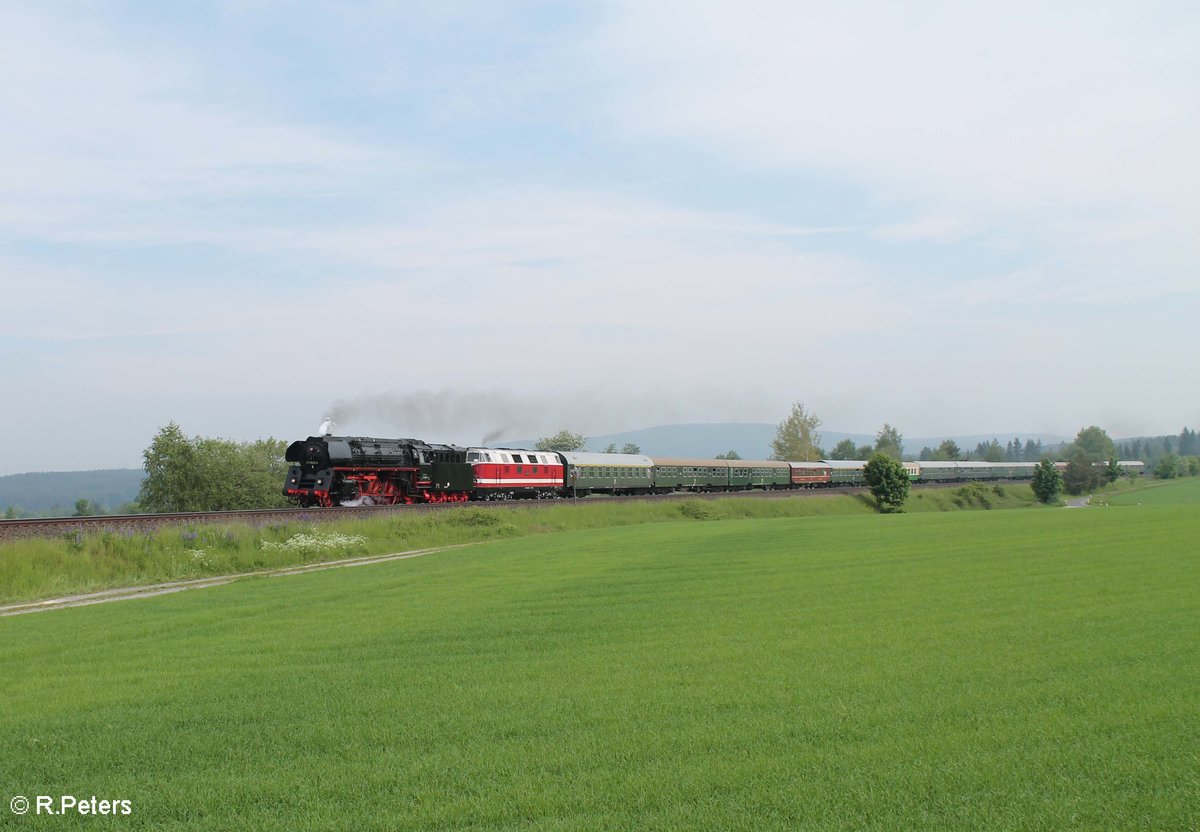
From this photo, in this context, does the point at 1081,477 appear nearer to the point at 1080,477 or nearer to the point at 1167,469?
the point at 1080,477

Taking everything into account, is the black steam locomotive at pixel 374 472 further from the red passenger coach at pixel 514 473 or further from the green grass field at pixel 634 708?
the green grass field at pixel 634 708

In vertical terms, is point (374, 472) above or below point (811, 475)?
above

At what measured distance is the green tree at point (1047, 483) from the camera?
339 feet

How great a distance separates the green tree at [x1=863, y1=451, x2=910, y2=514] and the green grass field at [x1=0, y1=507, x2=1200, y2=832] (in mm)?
62367

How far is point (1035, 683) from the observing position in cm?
980

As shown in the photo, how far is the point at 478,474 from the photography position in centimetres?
5291

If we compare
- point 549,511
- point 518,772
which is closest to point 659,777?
point 518,772

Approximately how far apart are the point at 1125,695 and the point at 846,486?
86150 mm

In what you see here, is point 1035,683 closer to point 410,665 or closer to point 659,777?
point 659,777

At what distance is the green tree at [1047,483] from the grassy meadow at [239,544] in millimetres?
70057

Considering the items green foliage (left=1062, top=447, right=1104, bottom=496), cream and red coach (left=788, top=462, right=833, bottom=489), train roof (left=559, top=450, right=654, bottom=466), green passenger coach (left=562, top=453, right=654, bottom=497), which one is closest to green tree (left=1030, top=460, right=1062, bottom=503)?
green foliage (left=1062, top=447, right=1104, bottom=496)

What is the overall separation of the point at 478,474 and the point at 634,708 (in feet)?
145

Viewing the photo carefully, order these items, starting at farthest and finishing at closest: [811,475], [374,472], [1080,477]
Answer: [1080,477], [811,475], [374,472]

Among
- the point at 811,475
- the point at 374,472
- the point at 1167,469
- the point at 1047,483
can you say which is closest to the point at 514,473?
the point at 374,472
